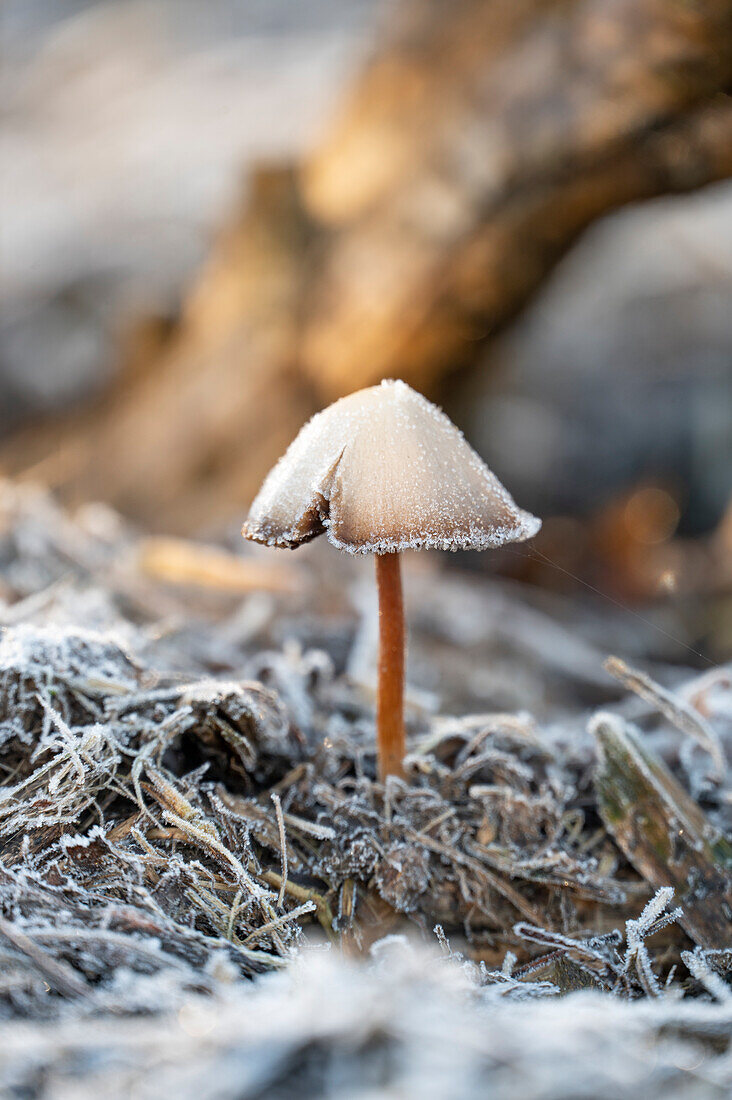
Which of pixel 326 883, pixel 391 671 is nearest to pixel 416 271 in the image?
pixel 391 671

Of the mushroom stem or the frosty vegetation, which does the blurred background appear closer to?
the frosty vegetation

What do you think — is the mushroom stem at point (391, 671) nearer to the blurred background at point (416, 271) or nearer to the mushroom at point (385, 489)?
the mushroom at point (385, 489)

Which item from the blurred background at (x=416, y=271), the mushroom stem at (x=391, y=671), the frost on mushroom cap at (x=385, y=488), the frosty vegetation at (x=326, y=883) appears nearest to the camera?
the frosty vegetation at (x=326, y=883)

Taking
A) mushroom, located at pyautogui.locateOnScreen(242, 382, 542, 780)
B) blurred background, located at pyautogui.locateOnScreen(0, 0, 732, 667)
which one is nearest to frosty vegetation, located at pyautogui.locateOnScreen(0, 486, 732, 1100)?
mushroom, located at pyautogui.locateOnScreen(242, 382, 542, 780)

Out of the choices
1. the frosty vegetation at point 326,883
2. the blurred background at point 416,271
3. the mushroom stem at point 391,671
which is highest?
the blurred background at point 416,271

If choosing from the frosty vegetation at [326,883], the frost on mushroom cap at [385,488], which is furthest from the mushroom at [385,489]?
the frosty vegetation at [326,883]

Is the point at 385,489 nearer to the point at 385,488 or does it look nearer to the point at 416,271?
the point at 385,488
